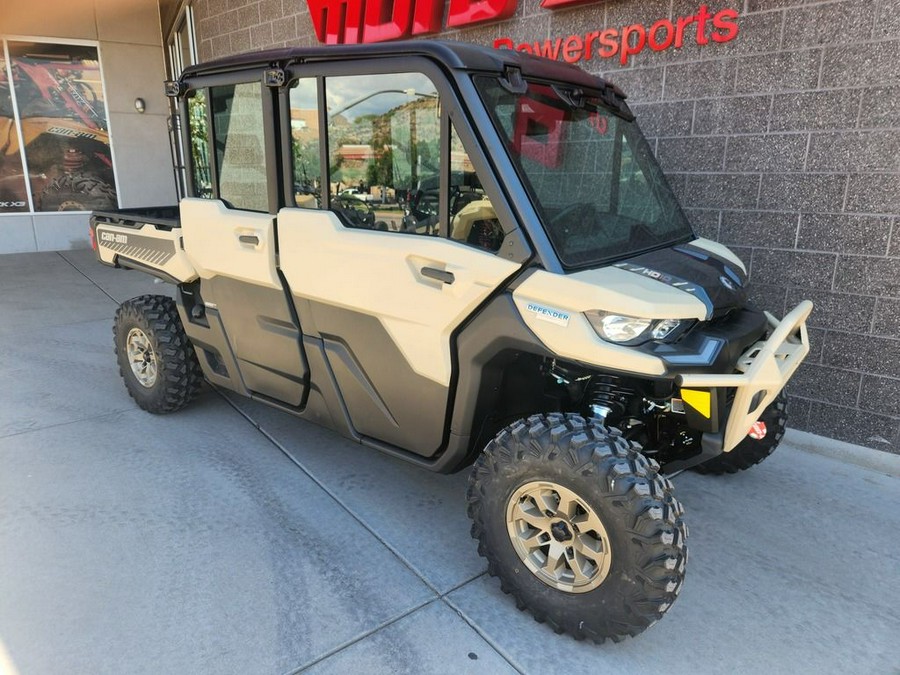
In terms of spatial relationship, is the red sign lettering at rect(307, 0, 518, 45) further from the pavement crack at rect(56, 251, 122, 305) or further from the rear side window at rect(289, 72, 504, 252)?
the pavement crack at rect(56, 251, 122, 305)

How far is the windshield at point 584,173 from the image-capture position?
8.53 feet

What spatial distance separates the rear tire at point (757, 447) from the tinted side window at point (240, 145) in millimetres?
2855

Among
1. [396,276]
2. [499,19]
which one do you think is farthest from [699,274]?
[499,19]

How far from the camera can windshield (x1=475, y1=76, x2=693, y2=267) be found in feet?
8.53

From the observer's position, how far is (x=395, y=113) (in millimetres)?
2826

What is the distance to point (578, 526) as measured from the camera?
243 centimetres

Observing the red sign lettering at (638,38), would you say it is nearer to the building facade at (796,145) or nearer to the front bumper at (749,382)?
the building facade at (796,145)

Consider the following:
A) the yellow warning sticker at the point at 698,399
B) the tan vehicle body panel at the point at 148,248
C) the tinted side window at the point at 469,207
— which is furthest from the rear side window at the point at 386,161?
the tan vehicle body panel at the point at 148,248

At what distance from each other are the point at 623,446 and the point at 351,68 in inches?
79.2

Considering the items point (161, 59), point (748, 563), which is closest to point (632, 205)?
point (748, 563)

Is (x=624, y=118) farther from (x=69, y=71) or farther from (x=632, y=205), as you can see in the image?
(x=69, y=71)

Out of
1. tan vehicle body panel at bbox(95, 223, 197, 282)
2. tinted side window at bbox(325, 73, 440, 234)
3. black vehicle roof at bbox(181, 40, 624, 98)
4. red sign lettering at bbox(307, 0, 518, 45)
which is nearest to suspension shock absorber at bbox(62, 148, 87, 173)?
red sign lettering at bbox(307, 0, 518, 45)

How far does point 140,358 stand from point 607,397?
135 inches

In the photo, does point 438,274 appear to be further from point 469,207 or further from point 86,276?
point 86,276
